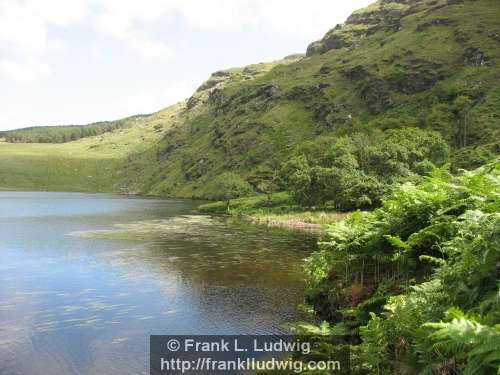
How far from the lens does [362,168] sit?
110750 mm

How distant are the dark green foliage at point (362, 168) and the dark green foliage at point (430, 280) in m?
65.6

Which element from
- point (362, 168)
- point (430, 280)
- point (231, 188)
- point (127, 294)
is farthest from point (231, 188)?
point (430, 280)

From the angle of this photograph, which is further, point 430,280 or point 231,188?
point 231,188

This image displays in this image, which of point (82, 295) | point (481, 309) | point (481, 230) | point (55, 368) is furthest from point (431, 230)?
point (82, 295)

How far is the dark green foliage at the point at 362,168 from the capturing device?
91875 millimetres

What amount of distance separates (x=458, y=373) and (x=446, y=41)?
21530 centimetres

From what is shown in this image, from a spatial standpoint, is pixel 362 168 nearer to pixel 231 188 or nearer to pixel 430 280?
pixel 231 188

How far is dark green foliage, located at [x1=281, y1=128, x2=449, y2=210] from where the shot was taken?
301 feet

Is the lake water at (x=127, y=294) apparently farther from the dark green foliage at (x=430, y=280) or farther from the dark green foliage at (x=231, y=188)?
the dark green foliage at (x=231, y=188)

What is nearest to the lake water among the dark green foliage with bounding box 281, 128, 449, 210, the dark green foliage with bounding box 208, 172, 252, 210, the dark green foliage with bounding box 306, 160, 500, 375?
the dark green foliage with bounding box 306, 160, 500, 375

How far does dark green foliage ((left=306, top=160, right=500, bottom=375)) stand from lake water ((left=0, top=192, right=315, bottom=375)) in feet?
22.1

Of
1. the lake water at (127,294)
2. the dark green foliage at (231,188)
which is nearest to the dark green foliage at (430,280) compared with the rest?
the lake water at (127,294)

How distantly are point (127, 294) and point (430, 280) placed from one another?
25.5 meters

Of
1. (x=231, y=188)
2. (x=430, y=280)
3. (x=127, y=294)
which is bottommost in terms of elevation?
(x=127, y=294)
